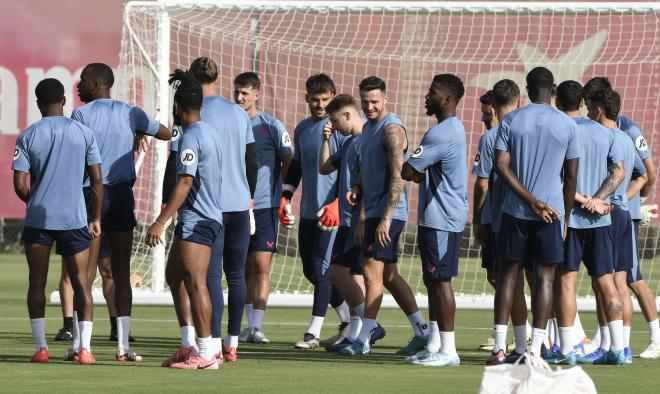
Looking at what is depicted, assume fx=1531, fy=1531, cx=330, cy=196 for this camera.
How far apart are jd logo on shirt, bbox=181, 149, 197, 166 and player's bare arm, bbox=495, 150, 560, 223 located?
2114mm

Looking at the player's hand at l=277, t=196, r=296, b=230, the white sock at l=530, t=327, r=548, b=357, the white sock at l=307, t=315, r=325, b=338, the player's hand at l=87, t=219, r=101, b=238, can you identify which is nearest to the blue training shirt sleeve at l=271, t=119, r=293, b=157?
the player's hand at l=277, t=196, r=296, b=230

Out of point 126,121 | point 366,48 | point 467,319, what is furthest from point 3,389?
point 366,48

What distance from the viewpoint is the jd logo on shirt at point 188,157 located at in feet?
33.6

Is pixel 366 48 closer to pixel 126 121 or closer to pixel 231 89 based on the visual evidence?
pixel 231 89

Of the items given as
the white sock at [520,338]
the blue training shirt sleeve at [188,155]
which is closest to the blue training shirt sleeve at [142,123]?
the blue training shirt sleeve at [188,155]

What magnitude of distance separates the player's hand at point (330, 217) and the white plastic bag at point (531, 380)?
5.71m

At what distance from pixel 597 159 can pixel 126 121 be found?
353 centimetres

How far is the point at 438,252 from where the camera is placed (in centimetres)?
1112

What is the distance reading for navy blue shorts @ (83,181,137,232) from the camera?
1134 centimetres

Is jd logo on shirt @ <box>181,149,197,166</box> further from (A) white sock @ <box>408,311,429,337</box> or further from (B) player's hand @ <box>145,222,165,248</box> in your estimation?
(A) white sock @ <box>408,311,429,337</box>

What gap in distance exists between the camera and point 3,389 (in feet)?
30.5

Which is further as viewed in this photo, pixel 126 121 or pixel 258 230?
pixel 258 230

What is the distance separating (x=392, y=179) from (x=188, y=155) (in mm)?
1807

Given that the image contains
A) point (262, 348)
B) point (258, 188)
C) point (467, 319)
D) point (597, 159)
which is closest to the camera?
point (597, 159)
